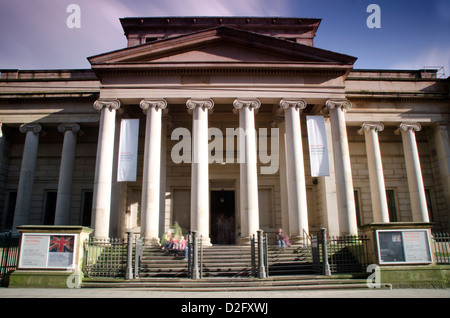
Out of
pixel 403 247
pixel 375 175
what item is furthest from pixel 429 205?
pixel 403 247

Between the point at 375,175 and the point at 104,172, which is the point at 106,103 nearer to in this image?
the point at 104,172

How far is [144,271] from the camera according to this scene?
14.2 m

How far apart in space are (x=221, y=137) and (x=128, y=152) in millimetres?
6996

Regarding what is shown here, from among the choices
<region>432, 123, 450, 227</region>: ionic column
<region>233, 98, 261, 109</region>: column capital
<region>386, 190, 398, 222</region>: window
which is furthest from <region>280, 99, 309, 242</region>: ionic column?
<region>432, 123, 450, 227</region>: ionic column

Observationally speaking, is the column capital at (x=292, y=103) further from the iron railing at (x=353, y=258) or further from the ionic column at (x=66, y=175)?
the ionic column at (x=66, y=175)

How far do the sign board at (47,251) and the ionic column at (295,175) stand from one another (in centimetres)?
1062

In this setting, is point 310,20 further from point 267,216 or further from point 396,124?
point 267,216

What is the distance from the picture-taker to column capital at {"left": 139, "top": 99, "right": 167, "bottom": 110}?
763 inches

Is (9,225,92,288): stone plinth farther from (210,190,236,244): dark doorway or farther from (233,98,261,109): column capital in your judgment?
(210,190,236,244): dark doorway

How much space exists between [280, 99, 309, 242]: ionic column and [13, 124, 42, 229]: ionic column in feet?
52.6

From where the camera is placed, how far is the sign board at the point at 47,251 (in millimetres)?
12688

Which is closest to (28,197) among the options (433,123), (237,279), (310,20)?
(237,279)

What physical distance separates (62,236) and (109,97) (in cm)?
916

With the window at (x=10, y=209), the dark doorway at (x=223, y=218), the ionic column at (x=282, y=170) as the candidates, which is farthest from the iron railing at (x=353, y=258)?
the window at (x=10, y=209)
